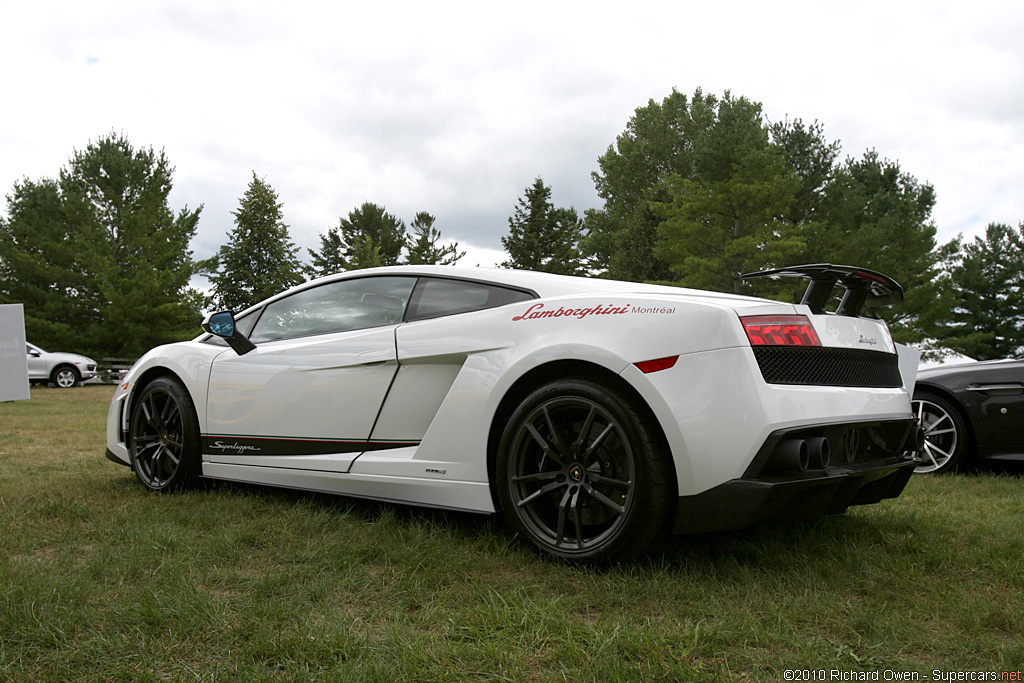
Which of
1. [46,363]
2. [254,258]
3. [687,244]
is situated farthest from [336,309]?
[254,258]

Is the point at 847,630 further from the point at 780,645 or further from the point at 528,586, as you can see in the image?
the point at 528,586

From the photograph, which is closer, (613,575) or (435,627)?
(435,627)

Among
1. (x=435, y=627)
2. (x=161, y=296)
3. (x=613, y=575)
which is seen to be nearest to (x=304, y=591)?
(x=435, y=627)

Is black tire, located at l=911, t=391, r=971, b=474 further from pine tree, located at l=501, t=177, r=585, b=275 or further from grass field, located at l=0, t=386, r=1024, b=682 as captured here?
pine tree, located at l=501, t=177, r=585, b=275

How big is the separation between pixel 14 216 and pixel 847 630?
46.0 metres

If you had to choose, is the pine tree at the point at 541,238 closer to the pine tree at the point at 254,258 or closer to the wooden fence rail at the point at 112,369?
the pine tree at the point at 254,258

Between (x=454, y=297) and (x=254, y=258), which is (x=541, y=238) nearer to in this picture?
(x=254, y=258)

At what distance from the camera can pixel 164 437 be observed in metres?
4.44

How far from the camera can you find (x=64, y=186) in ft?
126

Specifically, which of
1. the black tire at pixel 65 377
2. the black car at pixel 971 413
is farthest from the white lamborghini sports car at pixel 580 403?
the black tire at pixel 65 377

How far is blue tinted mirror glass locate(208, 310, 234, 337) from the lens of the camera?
4.11 meters

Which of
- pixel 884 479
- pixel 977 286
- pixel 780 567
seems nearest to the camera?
→ pixel 780 567

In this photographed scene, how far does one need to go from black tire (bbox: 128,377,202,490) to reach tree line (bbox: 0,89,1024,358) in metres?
26.9

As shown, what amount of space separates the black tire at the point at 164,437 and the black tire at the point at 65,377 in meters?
18.6
